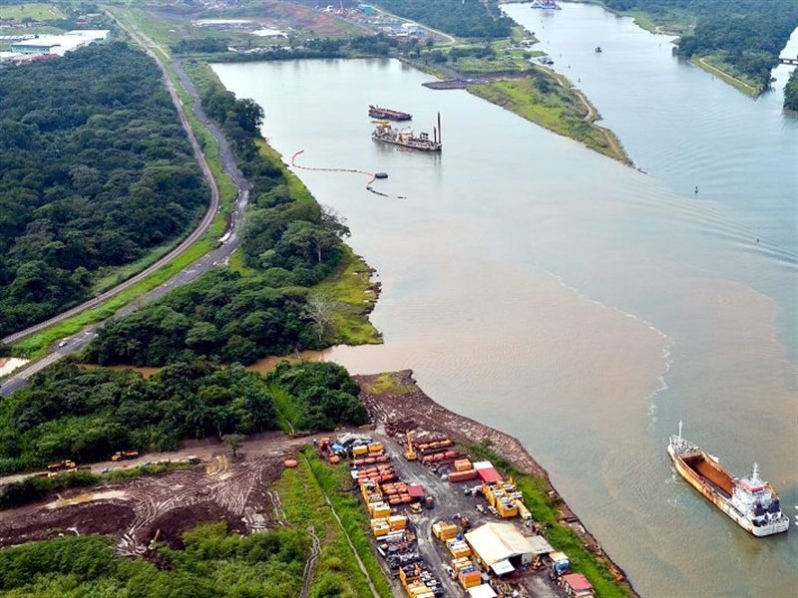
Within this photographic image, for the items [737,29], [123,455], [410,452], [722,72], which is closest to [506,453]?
[410,452]

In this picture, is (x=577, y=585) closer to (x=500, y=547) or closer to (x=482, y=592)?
(x=500, y=547)

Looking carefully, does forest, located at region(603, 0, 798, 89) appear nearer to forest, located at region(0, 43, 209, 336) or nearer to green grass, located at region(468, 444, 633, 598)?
forest, located at region(0, 43, 209, 336)

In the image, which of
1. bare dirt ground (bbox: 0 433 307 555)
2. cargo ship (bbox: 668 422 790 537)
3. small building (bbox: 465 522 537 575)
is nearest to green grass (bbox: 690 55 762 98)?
cargo ship (bbox: 668 422 790 537)

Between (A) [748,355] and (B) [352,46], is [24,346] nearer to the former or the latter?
(A) [748,355]

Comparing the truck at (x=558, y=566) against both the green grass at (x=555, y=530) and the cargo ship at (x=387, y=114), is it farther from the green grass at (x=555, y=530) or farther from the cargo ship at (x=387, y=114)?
the cargo ship at (x=387, y=114)

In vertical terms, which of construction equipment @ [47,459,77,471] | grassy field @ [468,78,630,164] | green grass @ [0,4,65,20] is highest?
green grass @ [0,4,65,20]

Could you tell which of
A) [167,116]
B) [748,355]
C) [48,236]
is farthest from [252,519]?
[167,116]
